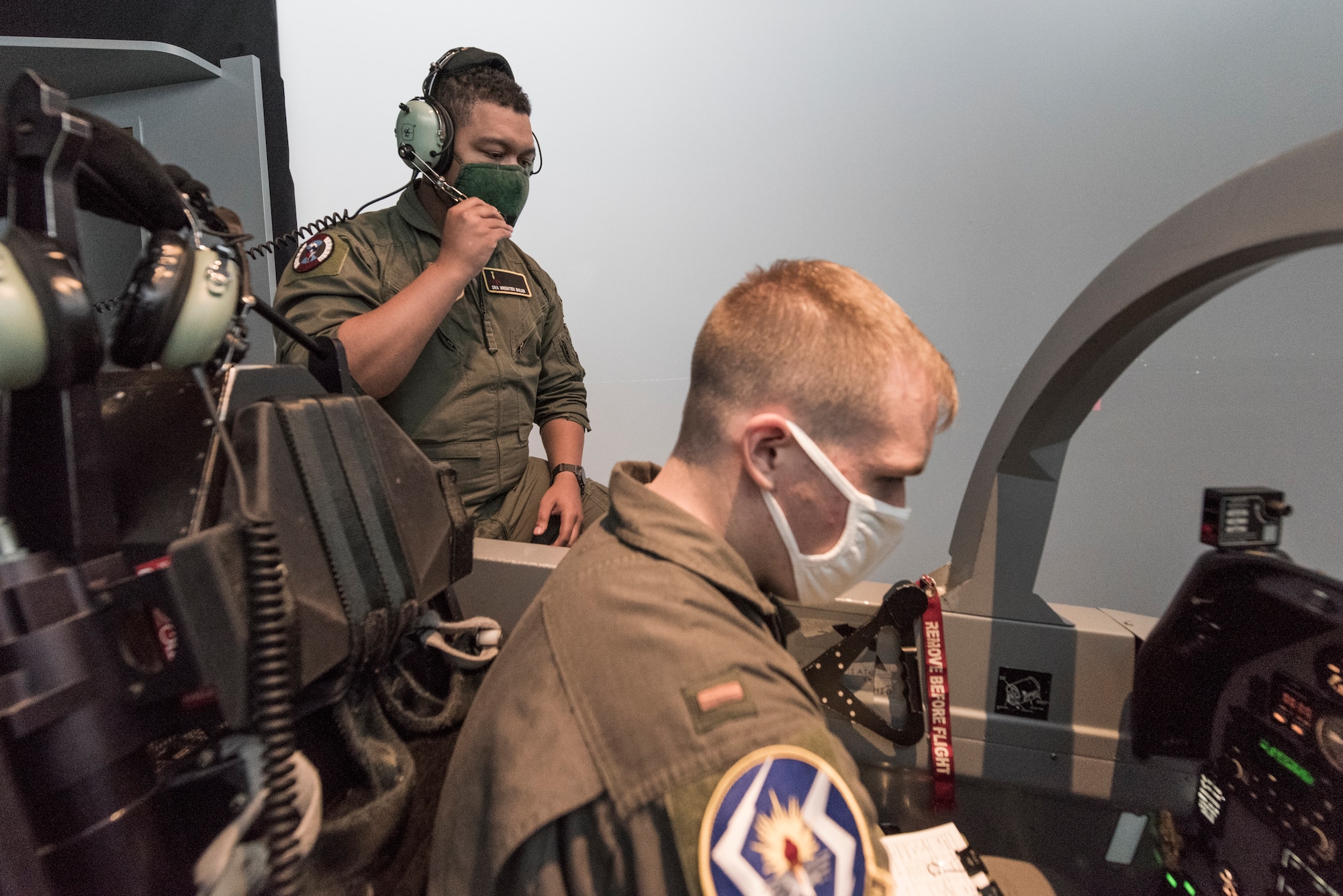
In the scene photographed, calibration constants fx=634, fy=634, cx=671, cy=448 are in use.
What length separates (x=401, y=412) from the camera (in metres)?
1.27

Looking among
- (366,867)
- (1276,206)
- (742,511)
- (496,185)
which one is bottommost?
(366,867)

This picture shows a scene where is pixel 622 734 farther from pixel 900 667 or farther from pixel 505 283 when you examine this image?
pixel 505 283

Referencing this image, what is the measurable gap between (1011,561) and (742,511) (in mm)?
669

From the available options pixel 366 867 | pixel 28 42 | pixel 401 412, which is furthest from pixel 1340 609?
pixel 28 42

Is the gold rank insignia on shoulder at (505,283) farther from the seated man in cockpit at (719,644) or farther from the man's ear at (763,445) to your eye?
the man's ear at (763,445)

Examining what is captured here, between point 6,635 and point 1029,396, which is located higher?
point 1029,396

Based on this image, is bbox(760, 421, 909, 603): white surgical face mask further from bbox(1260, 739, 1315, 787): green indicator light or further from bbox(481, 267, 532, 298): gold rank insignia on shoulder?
bbox(481, 267, 532, 298): gold rank insignia on shoulder

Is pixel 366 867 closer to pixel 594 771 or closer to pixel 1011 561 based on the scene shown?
pixel 594 771

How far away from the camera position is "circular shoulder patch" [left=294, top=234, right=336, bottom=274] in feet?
3.97

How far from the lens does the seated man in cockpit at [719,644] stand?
1.49ft

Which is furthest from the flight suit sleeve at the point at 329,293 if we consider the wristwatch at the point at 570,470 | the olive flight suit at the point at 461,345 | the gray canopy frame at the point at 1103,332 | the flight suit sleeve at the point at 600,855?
the gray canopy frame at the point at 1103,332

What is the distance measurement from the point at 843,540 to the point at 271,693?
550 mm

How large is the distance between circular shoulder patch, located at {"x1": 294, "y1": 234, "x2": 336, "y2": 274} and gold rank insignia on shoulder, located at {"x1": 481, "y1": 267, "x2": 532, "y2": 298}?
0.31 metres

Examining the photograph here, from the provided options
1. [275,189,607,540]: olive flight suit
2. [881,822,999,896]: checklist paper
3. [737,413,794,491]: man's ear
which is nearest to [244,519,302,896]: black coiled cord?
[737,413,794,491]: man's ear
